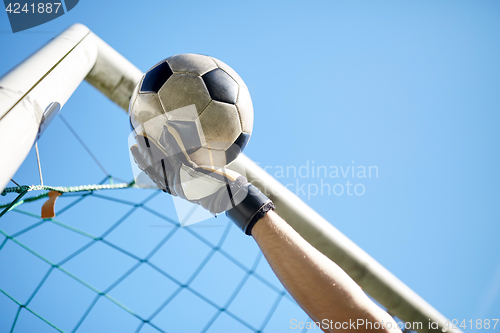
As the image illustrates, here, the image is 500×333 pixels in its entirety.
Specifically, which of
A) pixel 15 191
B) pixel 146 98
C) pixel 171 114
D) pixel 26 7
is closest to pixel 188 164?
pixel 171 114

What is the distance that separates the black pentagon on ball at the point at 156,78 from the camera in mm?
1316

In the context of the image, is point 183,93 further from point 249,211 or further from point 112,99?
point 112,99

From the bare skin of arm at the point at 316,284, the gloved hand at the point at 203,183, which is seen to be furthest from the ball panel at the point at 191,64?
the bare skin of arm at the point at 316,284

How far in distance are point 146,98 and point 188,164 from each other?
1.29 ft

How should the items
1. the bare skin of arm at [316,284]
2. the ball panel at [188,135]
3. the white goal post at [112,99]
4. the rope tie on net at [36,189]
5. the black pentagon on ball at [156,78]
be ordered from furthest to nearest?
the rope tie on net at [36,189], the black pentagon on ball at [156,78], the ball panel at [188,135], the white goal post at [112,99], the bare skin of arm at [316,284]

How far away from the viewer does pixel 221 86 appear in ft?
4.48

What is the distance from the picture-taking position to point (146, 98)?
130 cm

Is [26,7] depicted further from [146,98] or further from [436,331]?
[436,331]

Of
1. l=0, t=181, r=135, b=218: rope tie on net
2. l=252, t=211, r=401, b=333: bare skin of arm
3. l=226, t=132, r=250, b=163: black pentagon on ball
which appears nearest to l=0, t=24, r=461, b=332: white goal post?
l=226, t=132, r=250, b=163: black pentagon on ball

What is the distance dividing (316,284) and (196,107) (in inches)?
32.7

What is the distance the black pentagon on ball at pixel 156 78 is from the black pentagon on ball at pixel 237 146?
416 millimetres

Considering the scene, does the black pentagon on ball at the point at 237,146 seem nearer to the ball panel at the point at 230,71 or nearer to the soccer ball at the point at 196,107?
the soccer ball at the point at 196,107

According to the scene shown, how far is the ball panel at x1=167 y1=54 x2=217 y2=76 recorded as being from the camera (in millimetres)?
1347

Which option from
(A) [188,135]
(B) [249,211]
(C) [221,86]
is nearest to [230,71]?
(C) [221,86]
